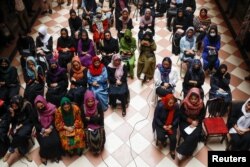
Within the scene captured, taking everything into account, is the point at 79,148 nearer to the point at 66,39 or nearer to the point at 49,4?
the point at 66,39

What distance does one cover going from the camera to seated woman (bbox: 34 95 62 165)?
4773 millimetres

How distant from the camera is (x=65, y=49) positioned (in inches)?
268

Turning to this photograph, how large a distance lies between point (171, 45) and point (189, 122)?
3.24 m

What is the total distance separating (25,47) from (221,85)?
4.60 m

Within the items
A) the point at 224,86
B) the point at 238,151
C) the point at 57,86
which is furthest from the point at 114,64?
the point at 238,151

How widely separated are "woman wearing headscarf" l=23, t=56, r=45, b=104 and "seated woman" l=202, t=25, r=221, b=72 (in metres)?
3.75

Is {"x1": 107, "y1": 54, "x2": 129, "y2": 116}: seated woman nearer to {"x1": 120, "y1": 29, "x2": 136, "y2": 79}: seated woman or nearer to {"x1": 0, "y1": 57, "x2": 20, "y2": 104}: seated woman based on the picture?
{"x1": 120, "y1": 29, "x2": 136, "y2": 79}: seated woman

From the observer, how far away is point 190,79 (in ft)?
18.7

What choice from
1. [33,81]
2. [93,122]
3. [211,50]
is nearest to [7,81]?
[33,81]

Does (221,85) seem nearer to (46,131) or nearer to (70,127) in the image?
(70,127)

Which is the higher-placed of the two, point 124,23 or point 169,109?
point 124,23

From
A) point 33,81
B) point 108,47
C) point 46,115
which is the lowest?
point 33,81

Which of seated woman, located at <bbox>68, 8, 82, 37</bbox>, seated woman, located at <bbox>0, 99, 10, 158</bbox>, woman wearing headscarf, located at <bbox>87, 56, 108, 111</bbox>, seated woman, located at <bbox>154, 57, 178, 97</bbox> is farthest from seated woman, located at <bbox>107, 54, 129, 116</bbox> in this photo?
seated woman, located at <bbox>68, 8, 82, 37</bbox>

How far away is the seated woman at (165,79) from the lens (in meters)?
5.66
